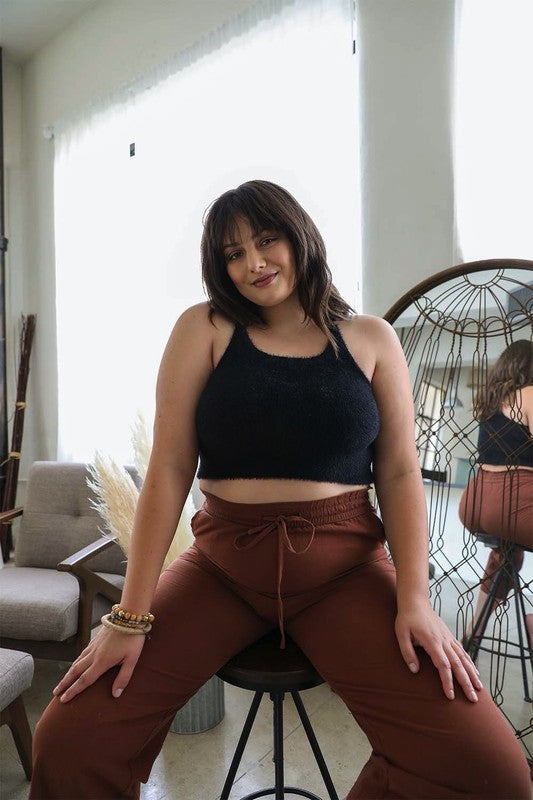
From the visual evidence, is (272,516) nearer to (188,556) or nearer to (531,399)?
(188,556)

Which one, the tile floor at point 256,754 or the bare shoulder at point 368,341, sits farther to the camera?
the tile floor at point 256,754

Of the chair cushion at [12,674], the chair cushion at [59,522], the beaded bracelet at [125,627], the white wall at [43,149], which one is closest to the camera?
the beaded bracelet at [125,627]

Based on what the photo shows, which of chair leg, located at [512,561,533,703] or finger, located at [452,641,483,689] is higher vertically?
finger, located at [452,641,483,689]

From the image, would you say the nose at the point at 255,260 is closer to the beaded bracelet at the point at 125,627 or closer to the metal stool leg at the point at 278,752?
the beaded bracelet at the point at 125,627

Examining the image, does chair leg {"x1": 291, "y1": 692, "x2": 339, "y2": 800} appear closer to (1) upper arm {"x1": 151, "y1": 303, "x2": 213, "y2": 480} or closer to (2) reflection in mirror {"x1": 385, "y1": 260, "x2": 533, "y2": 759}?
(1) upper arm {"x1": 151, "y1": 303, "x2": 213, "y2": 480}

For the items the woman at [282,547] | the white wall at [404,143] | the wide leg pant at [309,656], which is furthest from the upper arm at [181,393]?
the white wall at [404,143]

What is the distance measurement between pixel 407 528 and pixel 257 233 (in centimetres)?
68

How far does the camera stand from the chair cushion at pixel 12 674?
4.83 feet

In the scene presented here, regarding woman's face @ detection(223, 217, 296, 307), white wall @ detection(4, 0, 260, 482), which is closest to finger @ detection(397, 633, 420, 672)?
woman's face @ detection(223, 217, 296, 307)

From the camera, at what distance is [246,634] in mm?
1035

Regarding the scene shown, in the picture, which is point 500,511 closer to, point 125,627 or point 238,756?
point 238,756

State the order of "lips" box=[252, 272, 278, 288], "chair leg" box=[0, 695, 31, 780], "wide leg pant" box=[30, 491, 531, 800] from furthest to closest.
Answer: "chair leg" box=[0, 695, 31, 780] < "lips" box=[252, 272, 278, 288] < "wide leg pant" box=[30, 491, 531, 800]

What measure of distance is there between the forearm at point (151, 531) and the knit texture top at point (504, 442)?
0.97 metres

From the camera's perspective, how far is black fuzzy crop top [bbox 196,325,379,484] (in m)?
1.04
